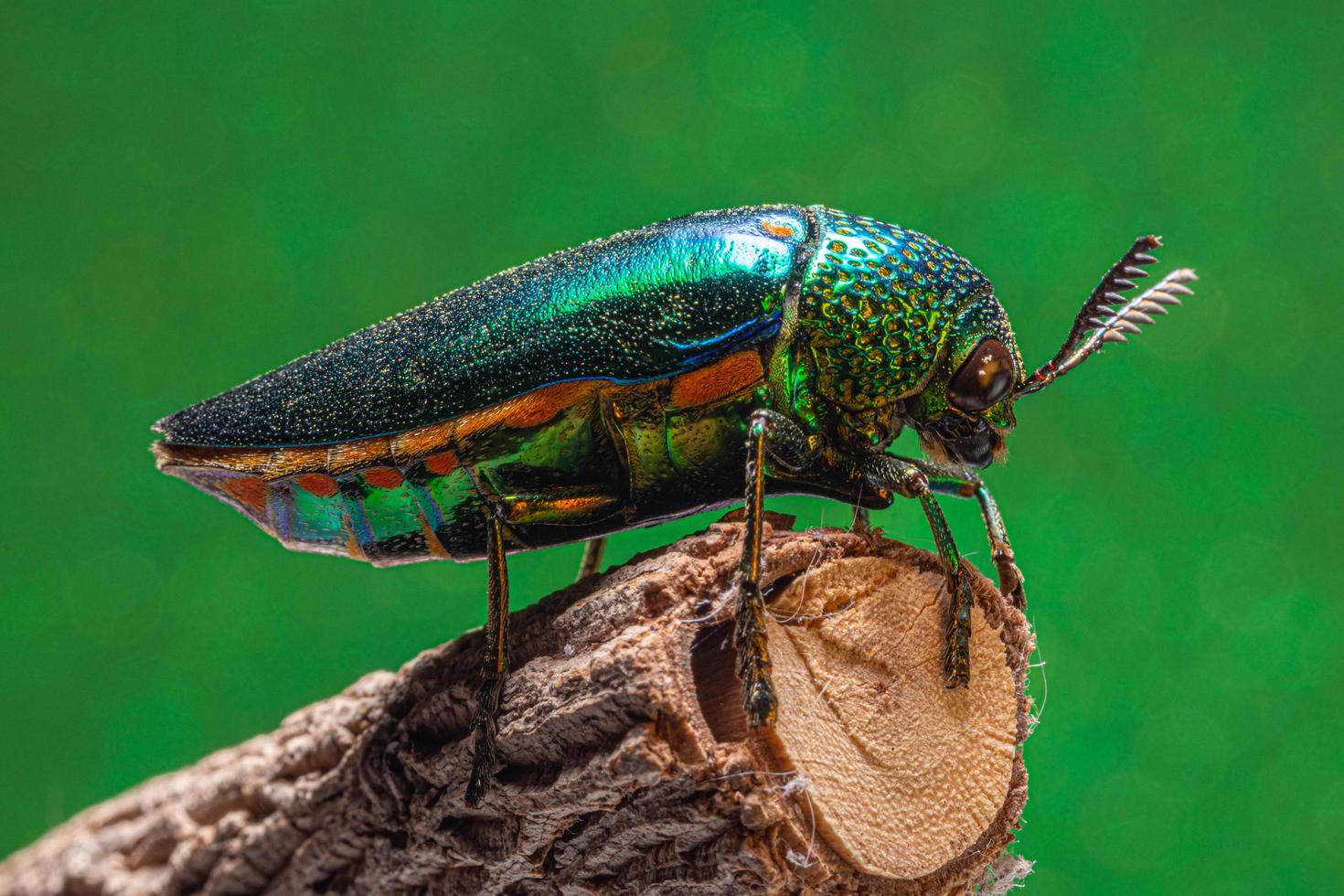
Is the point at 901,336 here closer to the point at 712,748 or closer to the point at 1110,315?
the point at 1110,315

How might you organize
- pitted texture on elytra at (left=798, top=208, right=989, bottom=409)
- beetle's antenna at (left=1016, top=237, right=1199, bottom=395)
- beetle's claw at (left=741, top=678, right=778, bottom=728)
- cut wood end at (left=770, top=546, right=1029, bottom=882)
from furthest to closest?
beetle's antenna at (left=1016, top=237, right=1199, bottom=395) → pitted texture on elytra at (left=798, top=208, right=989, bottom=409) → cut wood end at (left=770, top=546, right=1029, bottom=882) → beetle's claw at (left=741, top=678, right=778, bottom=728)

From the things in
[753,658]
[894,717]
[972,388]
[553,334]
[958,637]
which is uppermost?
[553,334]

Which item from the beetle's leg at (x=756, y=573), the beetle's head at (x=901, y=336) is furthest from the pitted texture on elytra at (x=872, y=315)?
the beetle's leg at (x=756, y=573)

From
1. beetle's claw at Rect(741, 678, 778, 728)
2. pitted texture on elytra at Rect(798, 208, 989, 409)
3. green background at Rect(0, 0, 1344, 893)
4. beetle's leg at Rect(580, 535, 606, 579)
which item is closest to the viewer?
beetle's claw at Rect(741, 678, 778, 728)

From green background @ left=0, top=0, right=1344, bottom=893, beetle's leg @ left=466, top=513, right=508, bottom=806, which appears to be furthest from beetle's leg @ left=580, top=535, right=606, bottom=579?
green background @ left=0, top=0, right=1344, bottom=893

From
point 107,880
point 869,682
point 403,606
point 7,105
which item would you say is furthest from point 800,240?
→ point 7,105

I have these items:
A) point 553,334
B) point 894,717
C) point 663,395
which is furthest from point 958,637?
point 553,334

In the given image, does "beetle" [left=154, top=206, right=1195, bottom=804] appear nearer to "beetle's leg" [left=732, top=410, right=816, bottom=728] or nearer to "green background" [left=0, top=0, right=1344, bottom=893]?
"beetle's leg" [left=732, top=410, right=816, bottom=728]

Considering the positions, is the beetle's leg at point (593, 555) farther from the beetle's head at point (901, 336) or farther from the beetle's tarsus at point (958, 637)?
the beetle's tarsus at point (958, 637)
